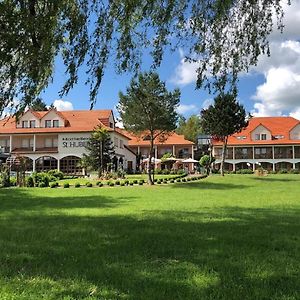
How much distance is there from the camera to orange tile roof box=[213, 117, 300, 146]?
3088 inches

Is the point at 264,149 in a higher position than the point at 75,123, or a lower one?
lower

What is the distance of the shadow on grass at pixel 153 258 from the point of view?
5.52 meters

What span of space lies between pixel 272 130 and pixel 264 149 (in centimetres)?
468

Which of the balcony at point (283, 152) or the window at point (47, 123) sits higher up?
the window at point (47, 123)

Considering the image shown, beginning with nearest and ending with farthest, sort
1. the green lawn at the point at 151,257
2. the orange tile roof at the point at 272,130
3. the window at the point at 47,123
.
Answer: the green lawn at the point at 151,257
the window at the point at 47,123
the orange tile roof at the point at 272,130

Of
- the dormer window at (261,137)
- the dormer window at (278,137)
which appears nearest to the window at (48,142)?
the dormer window at (261,137)

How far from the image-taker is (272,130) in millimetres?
81562

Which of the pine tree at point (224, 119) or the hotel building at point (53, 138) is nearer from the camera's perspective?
the pine tree at point (224, 119)

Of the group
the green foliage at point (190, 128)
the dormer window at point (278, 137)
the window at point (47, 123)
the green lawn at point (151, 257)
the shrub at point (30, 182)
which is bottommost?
the green lawn at point (151, 257)

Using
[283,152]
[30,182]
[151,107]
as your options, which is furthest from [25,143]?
[283,152]

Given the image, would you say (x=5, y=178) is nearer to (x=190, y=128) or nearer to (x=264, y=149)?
(x=264, y=149)

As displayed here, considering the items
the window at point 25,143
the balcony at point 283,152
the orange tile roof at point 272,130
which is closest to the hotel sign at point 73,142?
the window at point 25,143

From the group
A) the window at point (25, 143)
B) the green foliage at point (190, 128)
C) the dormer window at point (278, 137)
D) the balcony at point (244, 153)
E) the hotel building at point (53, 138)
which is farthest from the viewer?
the green foliage at point (190, 128)

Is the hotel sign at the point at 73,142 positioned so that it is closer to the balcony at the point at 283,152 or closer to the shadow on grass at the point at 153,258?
the balcony at the point at 283,152
